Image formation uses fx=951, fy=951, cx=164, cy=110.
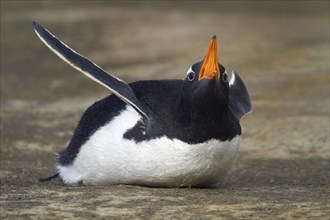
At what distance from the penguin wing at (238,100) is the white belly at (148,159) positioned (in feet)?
2.65

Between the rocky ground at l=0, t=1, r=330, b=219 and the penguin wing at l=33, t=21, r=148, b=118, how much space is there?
0.60 metres

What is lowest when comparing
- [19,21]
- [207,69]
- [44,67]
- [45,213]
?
[45,213]

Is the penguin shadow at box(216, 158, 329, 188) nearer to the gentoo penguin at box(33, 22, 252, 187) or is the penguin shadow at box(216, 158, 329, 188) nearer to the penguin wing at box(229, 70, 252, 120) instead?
the penguin wing at box(229, 70, 252, 120)

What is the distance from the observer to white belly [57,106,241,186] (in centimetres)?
634

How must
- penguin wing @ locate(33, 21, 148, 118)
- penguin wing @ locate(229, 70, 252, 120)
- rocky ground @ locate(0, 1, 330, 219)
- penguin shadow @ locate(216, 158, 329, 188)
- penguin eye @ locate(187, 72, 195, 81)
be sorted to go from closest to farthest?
rocky ground @ locate(0, 1, 330, 219), penguin eye @ locate(187, 72, 195, 81), penguin wing @ locate(33, 21, 148, 118), penguin wing @ locate(229, 70, 252, 120), penguin shadow @ locate(216, 158, 329, 188)

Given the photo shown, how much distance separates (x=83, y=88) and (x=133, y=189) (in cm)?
765

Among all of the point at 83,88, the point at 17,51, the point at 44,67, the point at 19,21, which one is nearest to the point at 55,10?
the point at 19,21

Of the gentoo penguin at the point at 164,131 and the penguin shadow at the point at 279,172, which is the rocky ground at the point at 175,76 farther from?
the gentoo penguin at the point at 164,131

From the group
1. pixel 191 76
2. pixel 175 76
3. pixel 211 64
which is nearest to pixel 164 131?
pixel 191 76

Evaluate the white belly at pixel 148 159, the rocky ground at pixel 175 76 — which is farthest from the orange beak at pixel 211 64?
the rocky ground at pixel 175 76

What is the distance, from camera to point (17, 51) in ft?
57.8

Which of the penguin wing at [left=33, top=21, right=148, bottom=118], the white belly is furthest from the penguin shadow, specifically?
the penguin wing at [left=33, top=21, right=148, bottom=118]

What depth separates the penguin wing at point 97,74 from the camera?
6582 mm

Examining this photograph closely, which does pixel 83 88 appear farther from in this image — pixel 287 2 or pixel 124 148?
pixel 287 2
